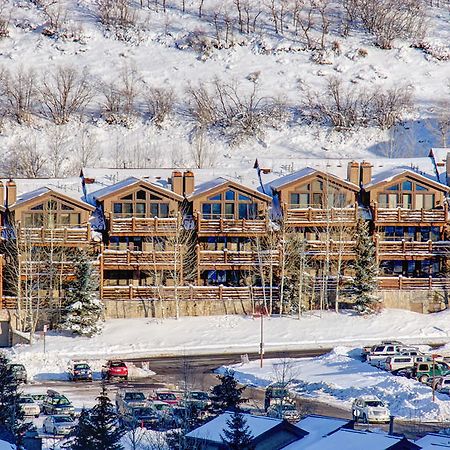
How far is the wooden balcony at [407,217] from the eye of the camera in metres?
90.4

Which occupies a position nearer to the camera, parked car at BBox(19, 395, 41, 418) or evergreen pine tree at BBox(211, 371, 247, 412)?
evergreen pine tree at BBox(211, 371, 247, 412)

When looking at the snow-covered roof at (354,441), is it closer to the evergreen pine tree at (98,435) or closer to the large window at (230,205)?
the evergreen pine tree at (98,435)

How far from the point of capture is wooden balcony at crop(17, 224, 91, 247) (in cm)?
8494

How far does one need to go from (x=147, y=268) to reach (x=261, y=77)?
6174 cm

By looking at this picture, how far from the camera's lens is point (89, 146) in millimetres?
130875

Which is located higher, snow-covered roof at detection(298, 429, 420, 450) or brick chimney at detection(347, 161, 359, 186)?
brick chimney at detection(347, 161, 359, 186)

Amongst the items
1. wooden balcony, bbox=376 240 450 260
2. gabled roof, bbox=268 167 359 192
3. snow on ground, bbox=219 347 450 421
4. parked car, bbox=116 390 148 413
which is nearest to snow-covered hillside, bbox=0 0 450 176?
gabled roof, bbox=268 167 359 192

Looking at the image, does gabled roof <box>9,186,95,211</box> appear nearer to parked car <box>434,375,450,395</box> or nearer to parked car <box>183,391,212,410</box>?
parked car <box>183,391,212,410</box>

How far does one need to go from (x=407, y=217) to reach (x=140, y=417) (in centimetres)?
3516

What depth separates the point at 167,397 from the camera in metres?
65.3

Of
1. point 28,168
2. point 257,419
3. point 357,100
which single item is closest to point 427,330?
point 257,419

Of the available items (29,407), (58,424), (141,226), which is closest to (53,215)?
(141,226)

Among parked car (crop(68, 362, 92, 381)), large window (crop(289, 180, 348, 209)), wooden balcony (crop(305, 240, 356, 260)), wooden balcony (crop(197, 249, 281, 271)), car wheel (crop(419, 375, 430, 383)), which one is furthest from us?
large window (crop(289, 180, 348, 209))

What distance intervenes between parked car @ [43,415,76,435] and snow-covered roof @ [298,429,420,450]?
14301 mm
